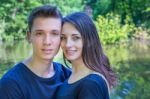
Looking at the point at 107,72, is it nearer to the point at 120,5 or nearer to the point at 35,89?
the point at 35,89

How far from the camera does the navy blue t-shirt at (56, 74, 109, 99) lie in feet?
6.90

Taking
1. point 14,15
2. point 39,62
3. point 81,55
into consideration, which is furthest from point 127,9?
point 81,55

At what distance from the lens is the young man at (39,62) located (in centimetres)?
224

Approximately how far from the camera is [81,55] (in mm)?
2260

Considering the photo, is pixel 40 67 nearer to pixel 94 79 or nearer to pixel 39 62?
pixel 39 62

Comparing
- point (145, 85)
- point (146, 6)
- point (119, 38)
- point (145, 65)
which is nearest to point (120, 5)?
point (146, 6)

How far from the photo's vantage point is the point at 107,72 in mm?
2256

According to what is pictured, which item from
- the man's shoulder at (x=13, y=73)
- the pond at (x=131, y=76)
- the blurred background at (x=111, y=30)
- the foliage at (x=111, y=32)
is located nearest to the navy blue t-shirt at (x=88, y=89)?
the man's shoulder at (x=13, y=73)

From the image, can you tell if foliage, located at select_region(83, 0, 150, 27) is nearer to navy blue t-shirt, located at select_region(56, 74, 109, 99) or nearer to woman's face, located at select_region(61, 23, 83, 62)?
woman's face, located at select_region(61, 23, 83, 62)

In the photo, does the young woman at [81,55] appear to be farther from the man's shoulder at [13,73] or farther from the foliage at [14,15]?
the foliage at [14,15]

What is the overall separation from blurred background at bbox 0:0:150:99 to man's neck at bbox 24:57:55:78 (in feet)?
33.5

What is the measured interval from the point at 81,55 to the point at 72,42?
8 centimetres

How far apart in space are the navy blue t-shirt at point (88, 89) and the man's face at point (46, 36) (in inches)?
9.6

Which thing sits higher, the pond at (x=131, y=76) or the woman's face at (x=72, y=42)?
the woman's face at (x=72, y=42)
